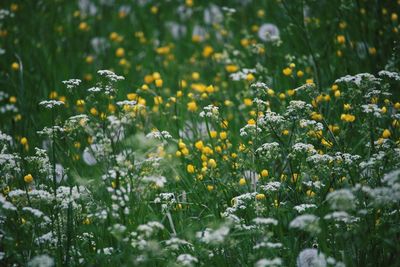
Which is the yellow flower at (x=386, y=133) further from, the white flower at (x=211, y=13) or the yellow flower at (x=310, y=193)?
the white flower at (x=211, y=13)

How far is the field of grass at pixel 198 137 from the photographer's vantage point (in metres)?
2.35

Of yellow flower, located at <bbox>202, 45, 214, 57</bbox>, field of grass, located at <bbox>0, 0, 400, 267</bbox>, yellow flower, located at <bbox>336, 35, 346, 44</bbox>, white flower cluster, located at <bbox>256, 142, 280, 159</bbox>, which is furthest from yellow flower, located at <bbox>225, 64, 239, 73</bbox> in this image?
white flower cluster, located at <bbox>256, 142, 280, 159</bbox>

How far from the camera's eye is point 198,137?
3666 millimetres

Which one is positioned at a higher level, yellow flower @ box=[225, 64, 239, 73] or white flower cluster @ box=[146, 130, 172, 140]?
yellow flower @ box=[225, 64, 239, 73]

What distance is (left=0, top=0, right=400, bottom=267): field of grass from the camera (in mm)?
2352

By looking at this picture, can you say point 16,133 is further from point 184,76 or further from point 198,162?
point 184,76

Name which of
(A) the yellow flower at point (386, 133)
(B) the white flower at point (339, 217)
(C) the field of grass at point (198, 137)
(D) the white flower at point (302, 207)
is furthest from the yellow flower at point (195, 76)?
(B) the white flower at point (339, 217)

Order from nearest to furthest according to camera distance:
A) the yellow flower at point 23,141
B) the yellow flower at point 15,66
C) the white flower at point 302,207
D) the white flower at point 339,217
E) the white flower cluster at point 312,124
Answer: the white flower at point 339,217, the white flower at point 302,207, the white flower cluster at point 312,124, the yellow flower at point 23,141, the yellow flower at point 15,66

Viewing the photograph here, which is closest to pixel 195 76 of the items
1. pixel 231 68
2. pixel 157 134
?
pixel 231 68

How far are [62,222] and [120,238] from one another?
513mm

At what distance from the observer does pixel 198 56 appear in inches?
199

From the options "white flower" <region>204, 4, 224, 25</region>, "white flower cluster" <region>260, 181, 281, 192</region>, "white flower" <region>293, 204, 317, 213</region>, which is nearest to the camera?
"white flower" <region>293, 204, 317, 213</region>

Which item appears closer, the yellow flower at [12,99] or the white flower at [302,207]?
the white flower at [302,207]

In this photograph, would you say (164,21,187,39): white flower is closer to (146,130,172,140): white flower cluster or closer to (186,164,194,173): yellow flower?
(186,164,194,173): yellow flower
